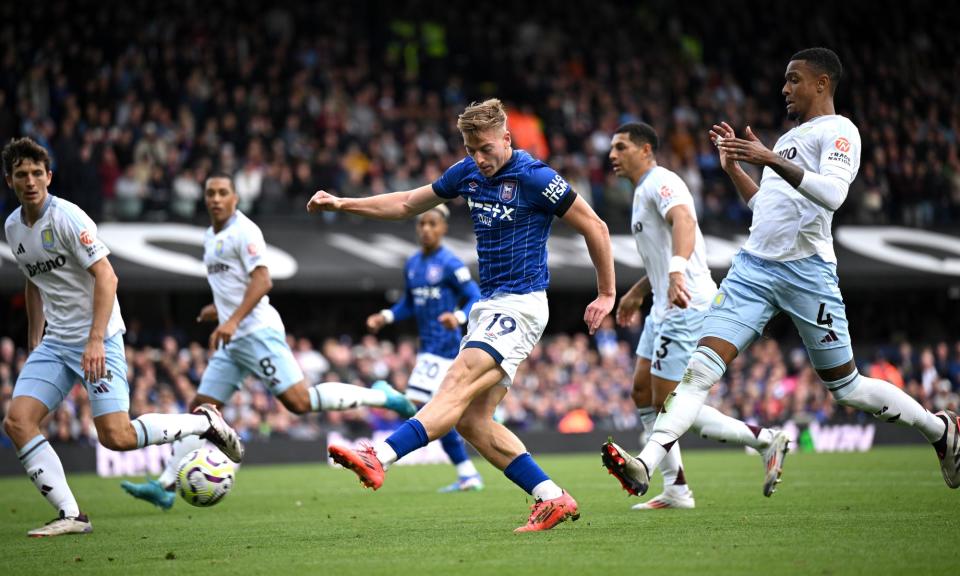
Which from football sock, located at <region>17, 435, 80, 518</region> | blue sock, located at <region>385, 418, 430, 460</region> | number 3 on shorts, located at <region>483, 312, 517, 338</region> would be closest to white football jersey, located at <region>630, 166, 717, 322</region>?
number 3 on shorts, located at <region>483, 312, 517, 338</region>

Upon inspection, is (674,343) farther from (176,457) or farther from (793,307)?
(176,457)

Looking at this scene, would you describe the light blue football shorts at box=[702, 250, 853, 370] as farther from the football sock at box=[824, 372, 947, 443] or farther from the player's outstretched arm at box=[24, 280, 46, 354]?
the player's outstretched arm at box=[24, 280, 46, 354]

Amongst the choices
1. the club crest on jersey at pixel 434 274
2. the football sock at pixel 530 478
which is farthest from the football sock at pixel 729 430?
the club crest on jersey at pixel 434 274

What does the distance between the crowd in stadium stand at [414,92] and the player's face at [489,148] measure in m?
14.0

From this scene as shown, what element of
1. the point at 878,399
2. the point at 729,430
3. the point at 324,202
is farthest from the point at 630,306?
the point at 324,202

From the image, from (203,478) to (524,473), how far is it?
3.47 metres

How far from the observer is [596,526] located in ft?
26.3

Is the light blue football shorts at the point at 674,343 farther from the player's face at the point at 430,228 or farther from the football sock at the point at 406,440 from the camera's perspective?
the player's face at the point at 430,228

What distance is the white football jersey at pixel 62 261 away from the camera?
27.9ft

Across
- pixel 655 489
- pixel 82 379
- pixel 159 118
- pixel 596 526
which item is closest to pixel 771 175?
pixel 596 526

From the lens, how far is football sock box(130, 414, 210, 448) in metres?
8.85

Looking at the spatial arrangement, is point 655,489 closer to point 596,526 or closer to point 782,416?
point 596,526

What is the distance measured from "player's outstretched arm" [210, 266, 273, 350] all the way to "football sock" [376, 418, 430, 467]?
3656mm

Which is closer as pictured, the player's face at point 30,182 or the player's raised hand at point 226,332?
the player's face at point 30,182
